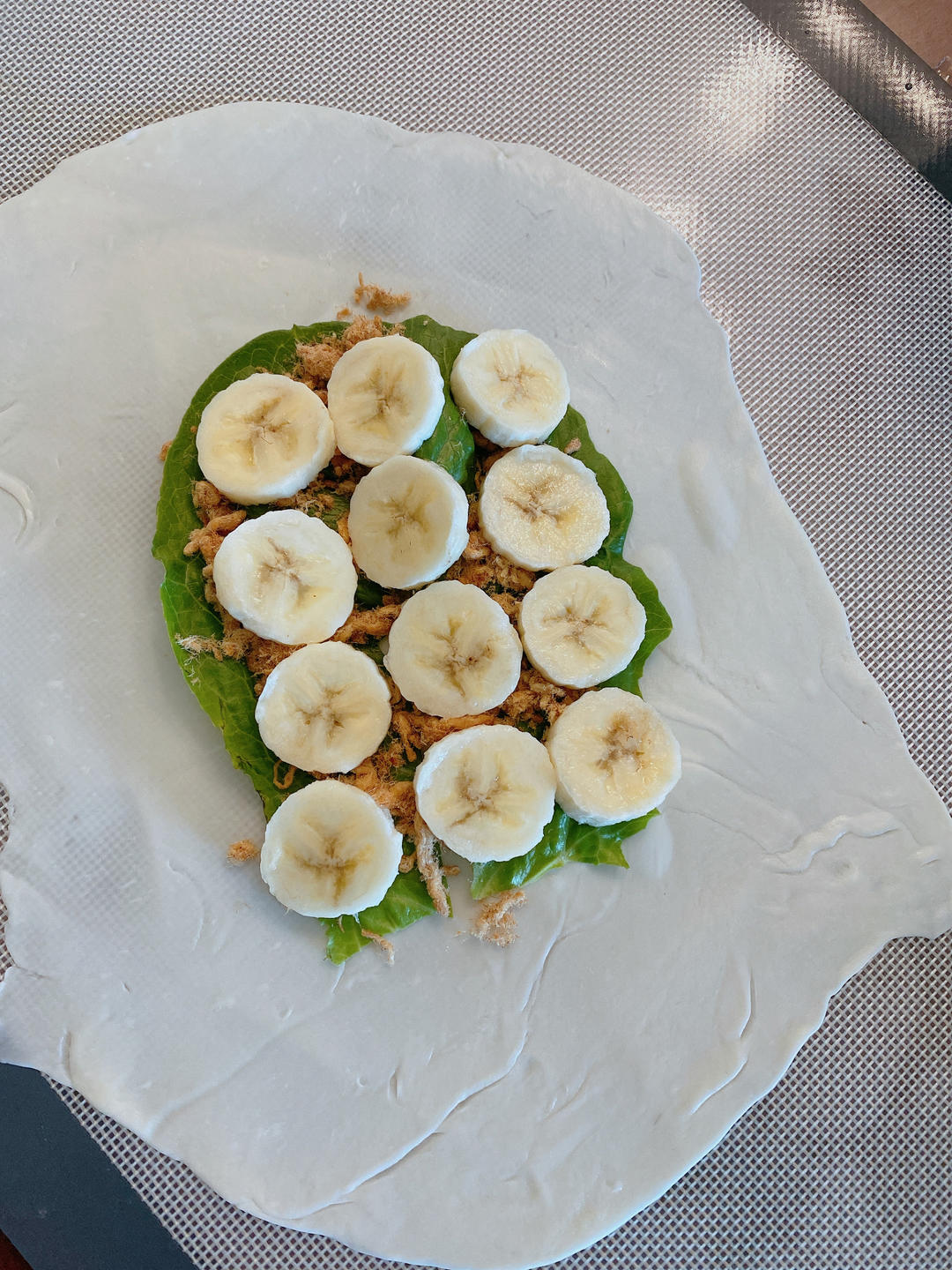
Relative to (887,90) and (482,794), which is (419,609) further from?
(887,90)

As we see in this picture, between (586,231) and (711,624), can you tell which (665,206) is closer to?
(586,231)

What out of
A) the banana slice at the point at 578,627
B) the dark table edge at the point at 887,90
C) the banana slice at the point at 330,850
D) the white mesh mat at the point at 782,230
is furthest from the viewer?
the dark table edge at the point at 887,90

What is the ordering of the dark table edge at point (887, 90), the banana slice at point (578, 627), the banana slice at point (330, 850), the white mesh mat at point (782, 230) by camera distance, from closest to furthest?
the banana slice at point (330, 850) < the banana slice at point (578, 627) < the white mesh mat at point (782, 230) < the dark table edge at point (887, 90)

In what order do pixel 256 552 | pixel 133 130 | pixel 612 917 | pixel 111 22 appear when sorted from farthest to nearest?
pixel 111 22 < pixel 133 130 < pixel 612 917 < pixel 256 552

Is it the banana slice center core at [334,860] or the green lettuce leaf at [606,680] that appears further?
the green lettuce leaf at [606,680]

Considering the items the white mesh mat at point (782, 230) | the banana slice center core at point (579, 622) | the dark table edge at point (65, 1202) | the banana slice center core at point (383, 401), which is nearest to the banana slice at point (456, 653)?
the banana slice center core at point (579, 622)

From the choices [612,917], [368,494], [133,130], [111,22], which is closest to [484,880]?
[612,917]

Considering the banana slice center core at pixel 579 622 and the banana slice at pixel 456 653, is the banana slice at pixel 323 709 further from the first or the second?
the banana slice center core at pixel 579 622

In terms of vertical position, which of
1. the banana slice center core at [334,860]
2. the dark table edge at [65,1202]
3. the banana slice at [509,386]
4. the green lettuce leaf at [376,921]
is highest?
the banana slice at [509,386]
